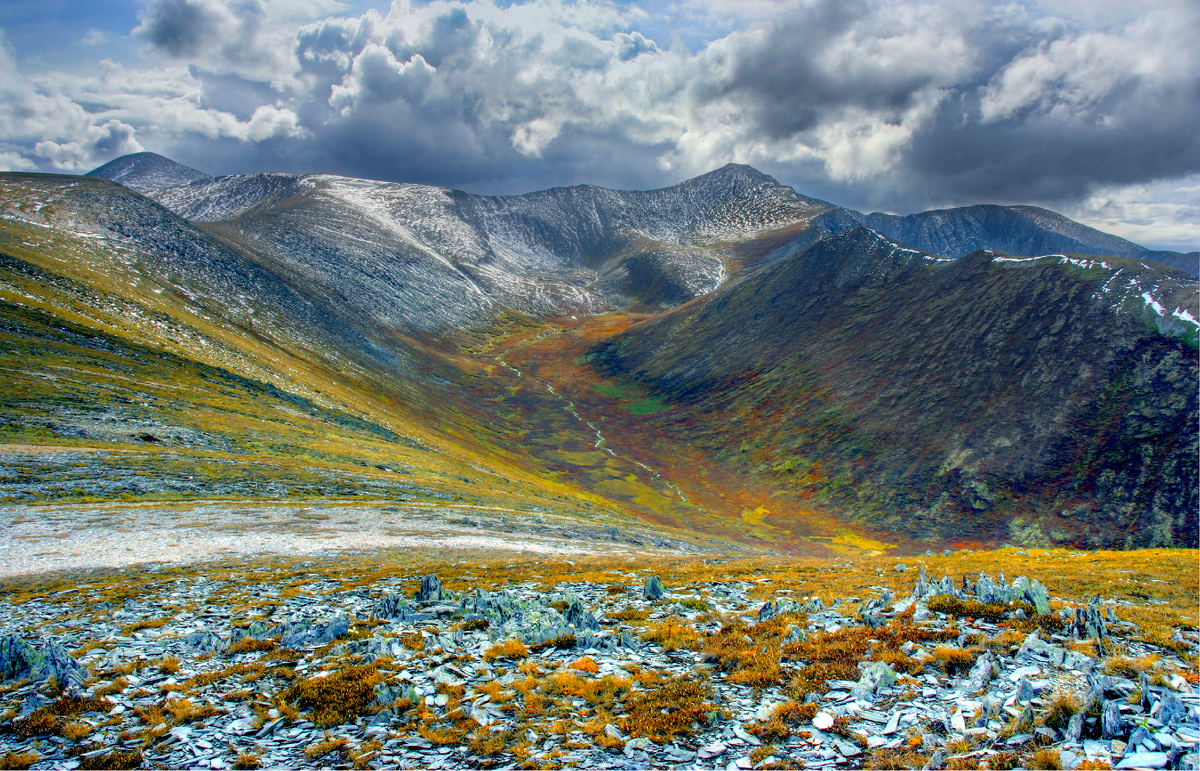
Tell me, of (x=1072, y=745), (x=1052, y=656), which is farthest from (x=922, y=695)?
(x=1052, y=656)

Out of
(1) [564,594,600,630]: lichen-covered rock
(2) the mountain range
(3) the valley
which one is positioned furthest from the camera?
(2) the mountain range

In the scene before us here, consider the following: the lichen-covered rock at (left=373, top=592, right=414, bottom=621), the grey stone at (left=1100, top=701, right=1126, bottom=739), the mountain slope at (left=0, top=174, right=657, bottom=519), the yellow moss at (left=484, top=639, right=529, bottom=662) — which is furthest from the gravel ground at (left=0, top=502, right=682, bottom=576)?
the grey stone at (left=1100, top=701, right=1126, bottom=739)

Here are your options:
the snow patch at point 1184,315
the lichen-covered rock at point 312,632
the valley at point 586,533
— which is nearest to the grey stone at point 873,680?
the valley at point 586,533

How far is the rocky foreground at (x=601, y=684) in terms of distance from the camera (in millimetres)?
9961

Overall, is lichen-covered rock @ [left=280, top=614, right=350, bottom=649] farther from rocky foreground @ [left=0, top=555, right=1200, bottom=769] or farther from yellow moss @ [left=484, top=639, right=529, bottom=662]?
yellow moss @ [left=484, top=639, right=529, bottom=662]

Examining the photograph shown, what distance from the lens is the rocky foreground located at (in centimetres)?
996

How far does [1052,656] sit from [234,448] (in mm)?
63712

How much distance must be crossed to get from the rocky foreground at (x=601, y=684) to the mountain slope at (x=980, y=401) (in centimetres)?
6853

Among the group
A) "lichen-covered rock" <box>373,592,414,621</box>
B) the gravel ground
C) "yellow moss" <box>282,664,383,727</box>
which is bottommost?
the gravel ground

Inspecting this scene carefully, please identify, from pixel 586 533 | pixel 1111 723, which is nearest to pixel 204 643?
pixel 1111 723

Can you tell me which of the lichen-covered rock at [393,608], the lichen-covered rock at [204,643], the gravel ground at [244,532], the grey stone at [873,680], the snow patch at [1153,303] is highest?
the snow patch at [1153,303]

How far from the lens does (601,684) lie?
1307 centimetres

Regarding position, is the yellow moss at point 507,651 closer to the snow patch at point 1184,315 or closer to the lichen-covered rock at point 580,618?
the lichen-covered rock at point 580,618

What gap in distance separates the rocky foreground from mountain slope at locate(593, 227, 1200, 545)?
A: 68530 millimetres
